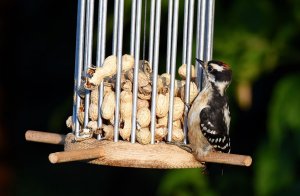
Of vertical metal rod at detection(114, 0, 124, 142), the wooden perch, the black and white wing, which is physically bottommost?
the wooden perch

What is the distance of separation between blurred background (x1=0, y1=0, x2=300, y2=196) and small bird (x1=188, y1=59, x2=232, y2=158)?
0.53 m

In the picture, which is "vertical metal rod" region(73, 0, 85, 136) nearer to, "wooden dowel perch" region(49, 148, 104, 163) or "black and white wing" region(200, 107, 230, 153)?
"wooden dowel perch" region(49, 148, 104, 163)

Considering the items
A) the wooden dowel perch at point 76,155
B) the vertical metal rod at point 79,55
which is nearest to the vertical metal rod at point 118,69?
the wooden dowel perch at point 76,155

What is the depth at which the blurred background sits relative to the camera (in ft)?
20.4

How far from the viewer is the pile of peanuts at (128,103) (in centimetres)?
418

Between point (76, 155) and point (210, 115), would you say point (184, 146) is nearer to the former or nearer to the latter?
point (210, 115)

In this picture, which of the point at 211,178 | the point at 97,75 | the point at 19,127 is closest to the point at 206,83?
the point at 97,75

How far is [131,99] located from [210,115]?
410mm

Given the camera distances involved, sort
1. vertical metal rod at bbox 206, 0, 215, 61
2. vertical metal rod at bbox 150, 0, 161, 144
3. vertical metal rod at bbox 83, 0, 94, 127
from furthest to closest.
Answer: vertical metal rod at bbox 206, 0, 215, 61
vertical metal rod at bbox 83, 0, 94, 127
vertical metal rod at bbox 150, 0, 161, 144

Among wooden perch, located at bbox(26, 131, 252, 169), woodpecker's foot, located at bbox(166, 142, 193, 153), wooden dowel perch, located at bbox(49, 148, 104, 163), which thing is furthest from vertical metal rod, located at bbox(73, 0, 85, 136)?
woodpecker's foot, located at bbox(166, 142, 193, 153)

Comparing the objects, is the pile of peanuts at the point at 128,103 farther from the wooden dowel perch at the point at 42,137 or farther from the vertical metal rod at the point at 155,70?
the wooden dowel perch at the point at 42,137

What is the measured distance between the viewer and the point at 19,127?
965cm

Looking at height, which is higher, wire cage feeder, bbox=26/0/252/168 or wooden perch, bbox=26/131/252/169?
wire cage feeder, bbox=26/0/252/168

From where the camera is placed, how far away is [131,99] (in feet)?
13.8
